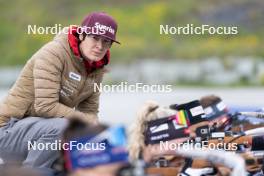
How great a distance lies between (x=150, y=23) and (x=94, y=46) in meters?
23.4

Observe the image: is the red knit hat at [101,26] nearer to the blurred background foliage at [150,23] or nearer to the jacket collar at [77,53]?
the jacket collar at [77,53]

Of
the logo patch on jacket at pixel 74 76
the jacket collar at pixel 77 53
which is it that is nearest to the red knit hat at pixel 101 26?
the jacket collar at pixel 77 53

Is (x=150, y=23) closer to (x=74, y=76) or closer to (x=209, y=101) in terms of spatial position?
(x=209, y=101)

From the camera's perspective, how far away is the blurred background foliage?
1059 inches

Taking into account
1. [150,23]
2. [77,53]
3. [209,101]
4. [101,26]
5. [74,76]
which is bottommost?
[209,101]

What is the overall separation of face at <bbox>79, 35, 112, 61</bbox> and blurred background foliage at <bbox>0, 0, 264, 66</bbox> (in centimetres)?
2008

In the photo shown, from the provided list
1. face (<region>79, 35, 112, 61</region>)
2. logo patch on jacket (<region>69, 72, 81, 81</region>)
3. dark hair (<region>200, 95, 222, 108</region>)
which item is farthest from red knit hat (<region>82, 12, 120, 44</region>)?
dark hair (<region>200, 95, 222, 108</region>)

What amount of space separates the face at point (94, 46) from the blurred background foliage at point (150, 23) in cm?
2008

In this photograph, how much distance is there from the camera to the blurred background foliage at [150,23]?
2691cm

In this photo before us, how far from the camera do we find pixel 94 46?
5.75 metres

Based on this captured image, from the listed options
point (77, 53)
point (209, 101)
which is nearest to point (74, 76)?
point (77, 53)

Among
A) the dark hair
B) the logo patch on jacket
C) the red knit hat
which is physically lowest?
the dark hair

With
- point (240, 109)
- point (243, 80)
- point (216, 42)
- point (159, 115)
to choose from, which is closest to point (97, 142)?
point (159, 115)

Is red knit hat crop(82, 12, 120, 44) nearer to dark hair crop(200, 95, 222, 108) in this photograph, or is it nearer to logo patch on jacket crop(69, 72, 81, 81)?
logo patch on jacket crop(69, 72, 81, 81)
